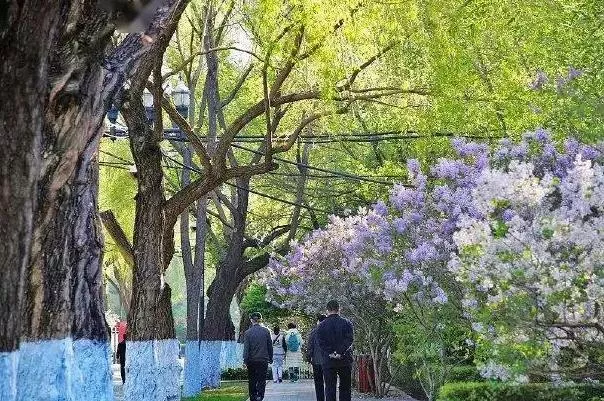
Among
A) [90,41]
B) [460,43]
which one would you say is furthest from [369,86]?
[90,41]

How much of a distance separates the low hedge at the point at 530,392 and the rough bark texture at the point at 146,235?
614 centimetres

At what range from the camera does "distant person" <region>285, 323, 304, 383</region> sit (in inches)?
1631

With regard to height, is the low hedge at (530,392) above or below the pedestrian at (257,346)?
below

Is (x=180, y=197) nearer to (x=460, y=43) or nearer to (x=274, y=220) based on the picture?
(x=460, y=43)

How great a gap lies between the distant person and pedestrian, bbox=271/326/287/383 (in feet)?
1.12

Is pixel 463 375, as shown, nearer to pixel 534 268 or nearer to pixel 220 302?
pixel 534 268

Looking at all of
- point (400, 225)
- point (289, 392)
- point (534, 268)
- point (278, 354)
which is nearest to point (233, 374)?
point (278, 354)

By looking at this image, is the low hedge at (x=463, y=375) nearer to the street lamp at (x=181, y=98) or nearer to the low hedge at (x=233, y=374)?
the street lamp at (x=181, y=98)

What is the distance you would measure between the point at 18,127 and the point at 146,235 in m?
14.4

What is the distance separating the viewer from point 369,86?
23062 millimetres

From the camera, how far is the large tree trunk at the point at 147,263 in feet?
71.3

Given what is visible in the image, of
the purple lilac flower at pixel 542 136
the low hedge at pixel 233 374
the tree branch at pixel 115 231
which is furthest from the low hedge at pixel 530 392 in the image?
the low hedge at pixel 233 374

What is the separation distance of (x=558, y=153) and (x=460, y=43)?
229cm

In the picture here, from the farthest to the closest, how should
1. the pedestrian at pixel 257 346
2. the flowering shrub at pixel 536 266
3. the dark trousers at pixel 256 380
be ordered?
the dark trousers at pixel 256 380, the pedestrian at pixel 257 346, the flowering shrub at pixel 536 266
